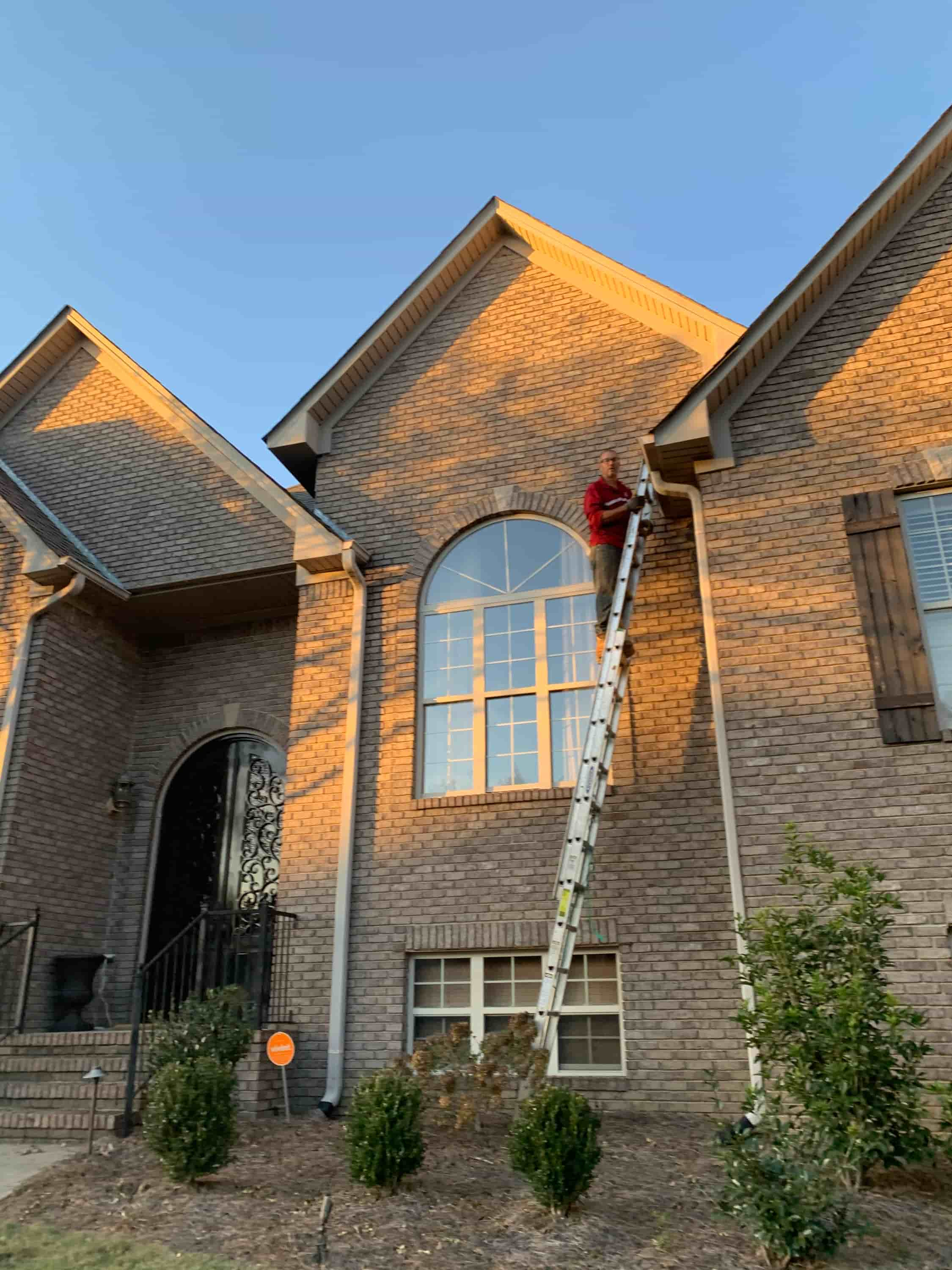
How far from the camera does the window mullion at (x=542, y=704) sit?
865cm

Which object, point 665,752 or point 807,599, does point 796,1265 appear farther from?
point 807,599

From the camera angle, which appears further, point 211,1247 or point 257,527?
point 257,527

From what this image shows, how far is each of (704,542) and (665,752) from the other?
1802 mm

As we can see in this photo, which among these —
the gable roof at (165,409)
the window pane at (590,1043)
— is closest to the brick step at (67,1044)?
the window pane at (590,1043)

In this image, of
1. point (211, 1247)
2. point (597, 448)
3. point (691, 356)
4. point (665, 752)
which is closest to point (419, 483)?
point (597, 448)

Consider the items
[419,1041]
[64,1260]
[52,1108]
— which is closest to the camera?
[64,1260]

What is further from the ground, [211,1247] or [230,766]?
[230,766]

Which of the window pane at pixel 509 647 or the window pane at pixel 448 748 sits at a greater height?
the window pane at pixel 509 647

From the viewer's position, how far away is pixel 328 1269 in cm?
441

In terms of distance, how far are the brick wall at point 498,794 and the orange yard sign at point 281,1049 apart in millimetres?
1104

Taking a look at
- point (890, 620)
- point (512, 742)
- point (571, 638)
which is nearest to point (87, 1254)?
point (512, 742)

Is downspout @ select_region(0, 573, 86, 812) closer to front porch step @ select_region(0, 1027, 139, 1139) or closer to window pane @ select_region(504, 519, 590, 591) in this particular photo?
front porch step @ select_region(0, 1027, 139, 1139)

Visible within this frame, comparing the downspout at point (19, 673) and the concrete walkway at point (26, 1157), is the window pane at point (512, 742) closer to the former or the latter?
the concrete walkway at point (26, 1157)

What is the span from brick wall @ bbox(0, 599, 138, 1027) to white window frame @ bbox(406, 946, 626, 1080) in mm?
3832
